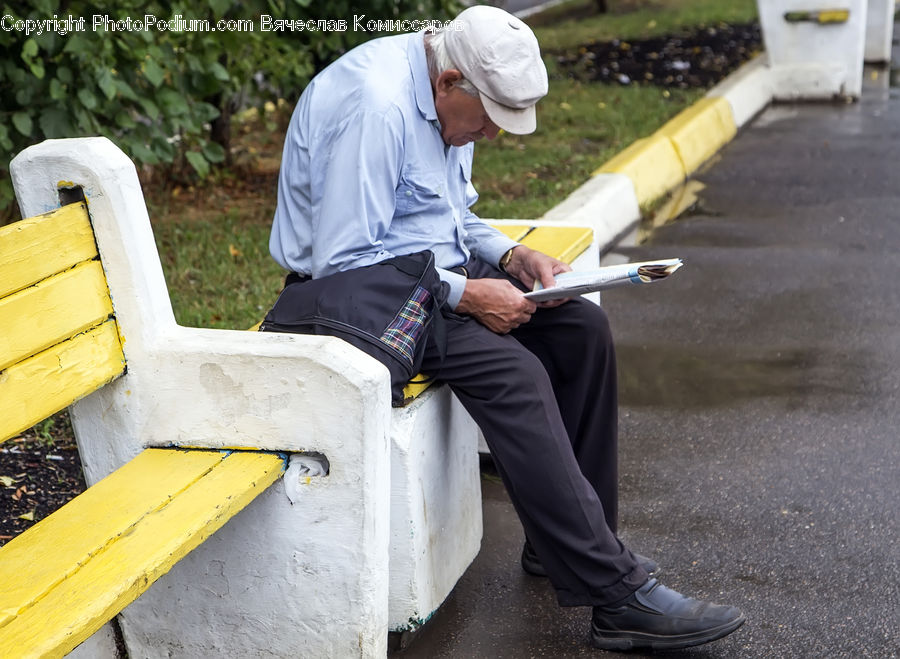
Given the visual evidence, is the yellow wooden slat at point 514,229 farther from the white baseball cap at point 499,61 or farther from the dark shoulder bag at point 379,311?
the dark shoulder bag at point 379,311

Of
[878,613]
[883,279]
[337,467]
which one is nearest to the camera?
[337,467]

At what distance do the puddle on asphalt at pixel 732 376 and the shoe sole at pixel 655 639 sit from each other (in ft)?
4.95

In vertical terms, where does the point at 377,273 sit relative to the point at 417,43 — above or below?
below

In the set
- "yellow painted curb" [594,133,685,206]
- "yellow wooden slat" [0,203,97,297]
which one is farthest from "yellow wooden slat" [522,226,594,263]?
"yellow painted curb" [594,133,685,206]

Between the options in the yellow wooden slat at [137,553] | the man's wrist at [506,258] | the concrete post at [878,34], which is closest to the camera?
the yellow wooden slat at [137,553]

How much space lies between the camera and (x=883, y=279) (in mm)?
5391

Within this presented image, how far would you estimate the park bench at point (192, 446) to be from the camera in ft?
7.35

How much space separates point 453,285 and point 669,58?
8.95 metres

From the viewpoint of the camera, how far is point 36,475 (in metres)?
3.42

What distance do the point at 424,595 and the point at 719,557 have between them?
34.7 inches

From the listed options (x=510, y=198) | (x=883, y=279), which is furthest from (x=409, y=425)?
(x=510, y=198)

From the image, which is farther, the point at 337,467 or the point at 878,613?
the point at 878,613

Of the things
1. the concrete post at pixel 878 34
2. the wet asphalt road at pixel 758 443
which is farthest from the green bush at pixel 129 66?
the concrete post at pixel 878 34

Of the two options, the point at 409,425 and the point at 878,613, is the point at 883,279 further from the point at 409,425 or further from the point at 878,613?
the point at 409,425
